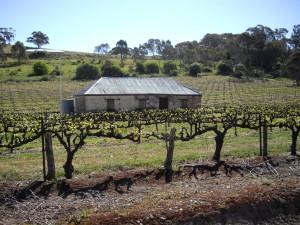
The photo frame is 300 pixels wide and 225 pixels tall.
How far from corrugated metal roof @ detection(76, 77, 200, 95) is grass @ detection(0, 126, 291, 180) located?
17.8 metres

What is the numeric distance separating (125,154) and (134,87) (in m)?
23.9

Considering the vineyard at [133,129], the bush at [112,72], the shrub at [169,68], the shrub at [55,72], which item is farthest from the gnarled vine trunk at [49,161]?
the shrub at [169,68]

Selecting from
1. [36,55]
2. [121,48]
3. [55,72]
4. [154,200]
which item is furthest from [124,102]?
[121,48]

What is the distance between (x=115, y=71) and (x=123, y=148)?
53.0 meters

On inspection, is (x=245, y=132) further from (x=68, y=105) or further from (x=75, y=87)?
(x=75, y=87)

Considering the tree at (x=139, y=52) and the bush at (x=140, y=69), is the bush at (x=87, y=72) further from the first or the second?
the tree at (x=139, y=52)

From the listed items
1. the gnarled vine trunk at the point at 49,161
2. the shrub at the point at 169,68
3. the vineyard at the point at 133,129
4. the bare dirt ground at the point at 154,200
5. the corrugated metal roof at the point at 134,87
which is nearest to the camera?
the bare dirt ground at the point at 154,200

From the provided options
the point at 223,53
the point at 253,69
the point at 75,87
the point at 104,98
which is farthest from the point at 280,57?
the point at 104,98

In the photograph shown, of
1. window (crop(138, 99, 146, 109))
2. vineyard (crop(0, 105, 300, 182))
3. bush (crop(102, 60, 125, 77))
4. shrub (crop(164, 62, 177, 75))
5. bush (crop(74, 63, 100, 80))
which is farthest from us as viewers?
shrub (crop(164, 62, 177, 75))

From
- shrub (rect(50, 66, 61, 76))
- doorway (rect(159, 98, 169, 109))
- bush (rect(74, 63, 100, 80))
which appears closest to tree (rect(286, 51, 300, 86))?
bush (rect(74, 63, 100, 80))

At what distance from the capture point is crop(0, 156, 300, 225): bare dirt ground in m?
7.83

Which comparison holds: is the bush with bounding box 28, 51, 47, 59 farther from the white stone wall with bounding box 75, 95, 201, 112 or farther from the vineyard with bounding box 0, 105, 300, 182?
the vineyard with bounding box 0, 105, 300, 182

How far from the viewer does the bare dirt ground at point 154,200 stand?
308 inches

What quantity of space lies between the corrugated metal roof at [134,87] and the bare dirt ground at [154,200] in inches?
1014
